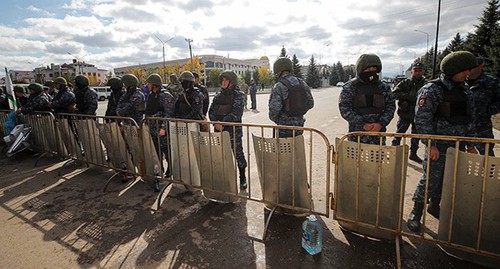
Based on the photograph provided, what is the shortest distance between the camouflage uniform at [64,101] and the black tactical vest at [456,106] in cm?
700

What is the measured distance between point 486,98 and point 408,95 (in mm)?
1395

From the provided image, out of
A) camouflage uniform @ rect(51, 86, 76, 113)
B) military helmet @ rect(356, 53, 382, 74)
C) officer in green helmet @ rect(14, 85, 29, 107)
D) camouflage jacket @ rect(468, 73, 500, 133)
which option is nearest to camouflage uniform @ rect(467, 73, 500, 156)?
camouflage jacket @ rect(468, 73, 500, 133)

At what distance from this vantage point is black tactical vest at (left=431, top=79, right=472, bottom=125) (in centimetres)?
289

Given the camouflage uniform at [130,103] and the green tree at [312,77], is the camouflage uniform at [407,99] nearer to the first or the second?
the camouflage uniform at [130,103]

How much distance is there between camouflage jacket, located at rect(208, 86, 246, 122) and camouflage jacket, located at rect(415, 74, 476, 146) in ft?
7.92

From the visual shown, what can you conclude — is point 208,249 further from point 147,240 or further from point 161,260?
point 147,240

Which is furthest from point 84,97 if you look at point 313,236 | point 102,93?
point 102,93

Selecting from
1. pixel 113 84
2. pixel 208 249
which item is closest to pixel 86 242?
pixel 208 249

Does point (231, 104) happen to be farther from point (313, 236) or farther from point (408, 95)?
point (408, 95)

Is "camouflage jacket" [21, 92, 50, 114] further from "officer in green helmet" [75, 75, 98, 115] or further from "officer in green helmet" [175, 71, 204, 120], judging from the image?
"officer in green helmet" [175, 71, 204, 120]

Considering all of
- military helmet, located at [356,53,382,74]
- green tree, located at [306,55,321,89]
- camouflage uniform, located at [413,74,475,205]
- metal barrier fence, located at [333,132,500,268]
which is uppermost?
green tree, located at [306,55,321,89]

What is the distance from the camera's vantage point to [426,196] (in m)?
2.56

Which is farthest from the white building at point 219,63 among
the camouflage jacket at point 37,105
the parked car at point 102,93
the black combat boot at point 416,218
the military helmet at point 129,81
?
the black combat boot at point 416,218

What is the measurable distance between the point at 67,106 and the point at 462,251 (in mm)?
7417
